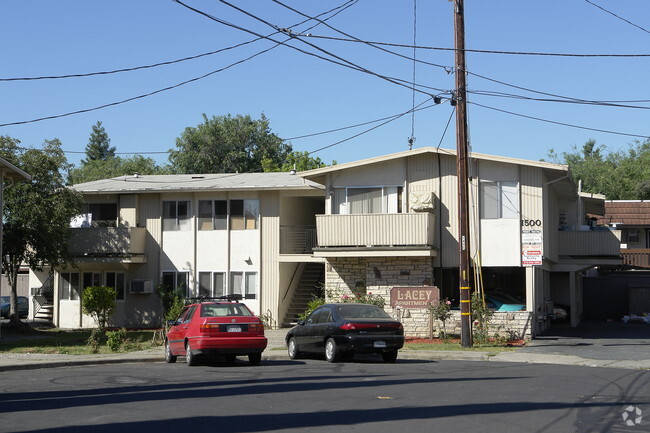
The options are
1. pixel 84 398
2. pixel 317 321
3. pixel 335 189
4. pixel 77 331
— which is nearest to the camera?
pixel 84 398

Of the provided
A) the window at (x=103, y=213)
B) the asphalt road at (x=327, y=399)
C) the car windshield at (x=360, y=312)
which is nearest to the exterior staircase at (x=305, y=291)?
the window at (x=103, y=213)

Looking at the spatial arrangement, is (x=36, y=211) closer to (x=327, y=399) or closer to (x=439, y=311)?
(x=439, y=311)

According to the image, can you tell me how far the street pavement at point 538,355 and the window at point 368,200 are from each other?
5.84m

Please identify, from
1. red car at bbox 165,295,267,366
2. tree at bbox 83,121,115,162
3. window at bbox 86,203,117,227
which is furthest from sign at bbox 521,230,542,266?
tree at bbox 83,121,115,162

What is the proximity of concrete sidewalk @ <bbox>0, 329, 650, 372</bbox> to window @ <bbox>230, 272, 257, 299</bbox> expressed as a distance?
1044cm

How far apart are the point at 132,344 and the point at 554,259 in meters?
16.1

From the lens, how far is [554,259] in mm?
31641

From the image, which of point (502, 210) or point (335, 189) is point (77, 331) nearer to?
point (335, 189)

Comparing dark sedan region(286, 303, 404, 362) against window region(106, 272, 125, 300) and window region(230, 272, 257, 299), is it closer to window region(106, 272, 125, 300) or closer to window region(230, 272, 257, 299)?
window region(230, 272, 257, 299)

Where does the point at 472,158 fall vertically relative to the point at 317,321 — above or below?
above

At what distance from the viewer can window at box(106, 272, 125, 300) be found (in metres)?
35.8

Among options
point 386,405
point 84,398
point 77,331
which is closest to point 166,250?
point 77,331

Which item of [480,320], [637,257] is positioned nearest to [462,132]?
[480,320]

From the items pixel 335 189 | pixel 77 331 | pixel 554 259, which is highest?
pixel 335 189
